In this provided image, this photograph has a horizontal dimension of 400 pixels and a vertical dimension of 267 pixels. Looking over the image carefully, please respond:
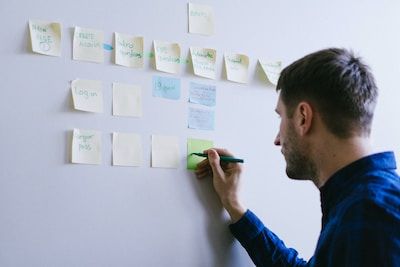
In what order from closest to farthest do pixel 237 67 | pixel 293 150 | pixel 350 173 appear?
pixel 350 173 → pixel 293 150 → pixel 237 67

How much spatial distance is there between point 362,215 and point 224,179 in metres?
0.47

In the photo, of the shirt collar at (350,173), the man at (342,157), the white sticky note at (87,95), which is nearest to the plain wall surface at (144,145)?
the white sticky note at (87,95)

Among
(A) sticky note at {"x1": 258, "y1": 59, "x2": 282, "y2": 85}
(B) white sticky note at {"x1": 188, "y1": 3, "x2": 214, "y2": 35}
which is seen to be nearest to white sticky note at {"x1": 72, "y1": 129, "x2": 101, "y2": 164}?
(B) white sticky note at {"x1": 188, "y1": 3, "x2": 214, "y2": 35}

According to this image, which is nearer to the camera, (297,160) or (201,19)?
(297,160)

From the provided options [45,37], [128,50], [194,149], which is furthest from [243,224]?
[45,37]

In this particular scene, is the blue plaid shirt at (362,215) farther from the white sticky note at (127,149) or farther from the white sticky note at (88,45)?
the white sticky note at (88,45)

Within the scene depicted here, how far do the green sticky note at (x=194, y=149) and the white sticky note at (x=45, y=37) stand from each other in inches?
17.0

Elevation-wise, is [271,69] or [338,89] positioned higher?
[271,69]

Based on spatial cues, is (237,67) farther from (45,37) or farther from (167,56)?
(45,37)

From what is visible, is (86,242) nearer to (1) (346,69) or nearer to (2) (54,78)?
(2) (54,78)

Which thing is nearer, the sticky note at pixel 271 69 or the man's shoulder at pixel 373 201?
the man's shoulder at pixel 373 201

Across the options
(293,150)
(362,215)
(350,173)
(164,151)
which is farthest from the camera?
(164,151)

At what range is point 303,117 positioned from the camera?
1.05 m

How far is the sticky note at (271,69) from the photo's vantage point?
137 cm
